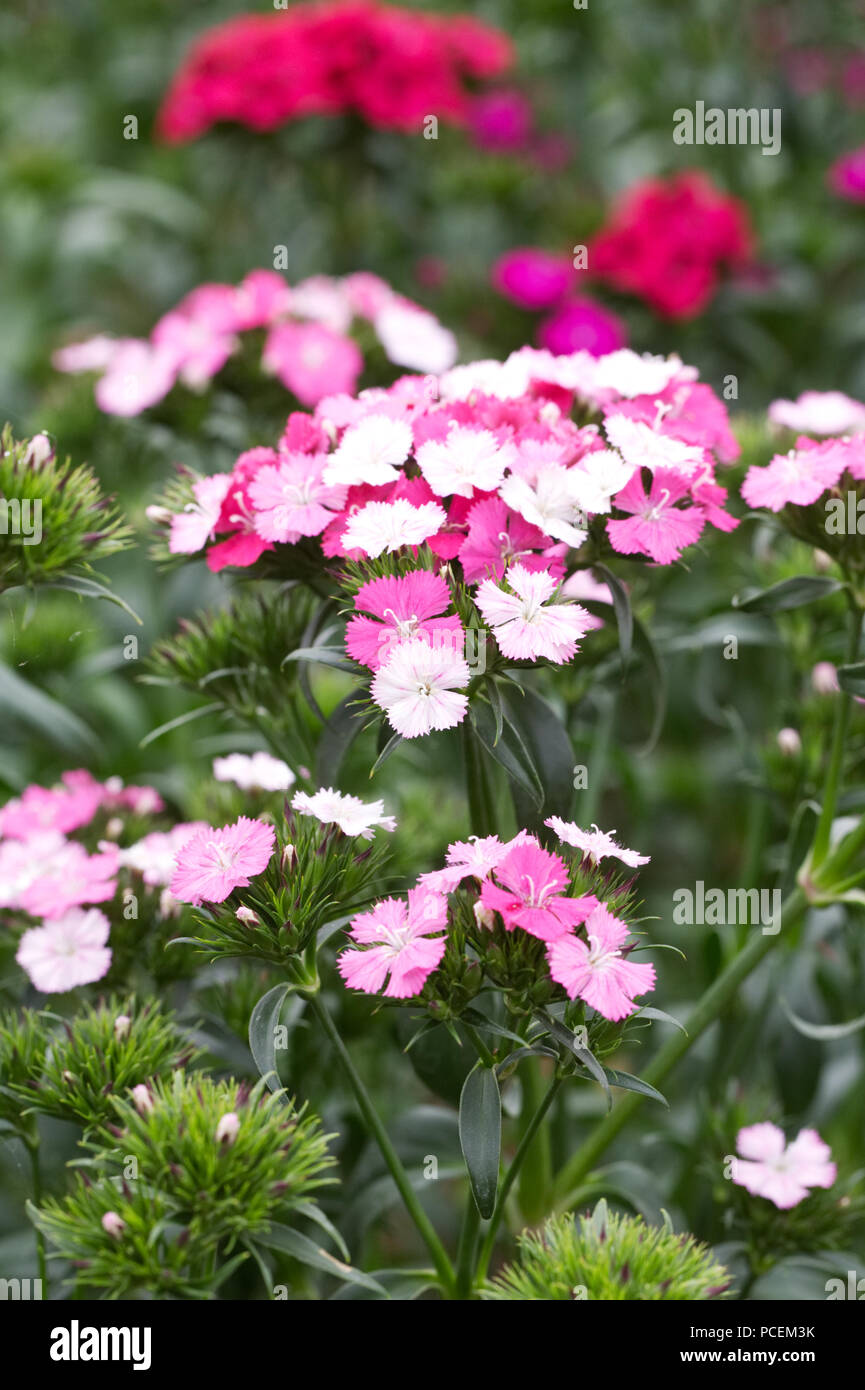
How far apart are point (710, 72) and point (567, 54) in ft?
1.25

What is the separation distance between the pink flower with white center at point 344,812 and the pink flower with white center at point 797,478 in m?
0.43

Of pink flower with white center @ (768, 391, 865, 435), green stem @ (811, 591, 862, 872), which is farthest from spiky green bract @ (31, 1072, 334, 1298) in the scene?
pink flower with white center @ (768, 391, 865, 435)

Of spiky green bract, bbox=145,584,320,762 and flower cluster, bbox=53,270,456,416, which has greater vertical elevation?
flower cluster, bbox=53,270,456,416

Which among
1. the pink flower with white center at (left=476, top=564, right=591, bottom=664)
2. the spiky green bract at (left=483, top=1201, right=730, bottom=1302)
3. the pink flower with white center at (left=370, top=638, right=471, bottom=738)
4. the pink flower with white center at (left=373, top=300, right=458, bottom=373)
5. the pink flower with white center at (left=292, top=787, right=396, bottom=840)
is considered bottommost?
the spiky green bract at (left=483, top=1201, right=730, bottom=1302)

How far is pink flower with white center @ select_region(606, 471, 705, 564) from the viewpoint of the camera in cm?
103

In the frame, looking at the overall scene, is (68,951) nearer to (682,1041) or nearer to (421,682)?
(421,682)

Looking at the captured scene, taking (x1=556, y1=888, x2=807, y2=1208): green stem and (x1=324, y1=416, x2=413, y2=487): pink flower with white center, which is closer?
(x1=324, y1=416, x2=413, y2=487): pink flower with white center

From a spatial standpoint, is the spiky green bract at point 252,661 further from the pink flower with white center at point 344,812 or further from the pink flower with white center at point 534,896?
the pink flower with white center at point 534,896

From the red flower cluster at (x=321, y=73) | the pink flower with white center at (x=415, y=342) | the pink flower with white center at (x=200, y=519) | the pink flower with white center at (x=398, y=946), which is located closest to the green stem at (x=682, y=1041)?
the pink flower with white center at (x=398, y=946)

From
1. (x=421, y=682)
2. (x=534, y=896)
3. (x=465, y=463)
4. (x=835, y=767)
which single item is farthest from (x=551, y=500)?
(x=835, y=767)

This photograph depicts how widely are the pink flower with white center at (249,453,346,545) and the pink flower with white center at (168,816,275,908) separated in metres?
0.24

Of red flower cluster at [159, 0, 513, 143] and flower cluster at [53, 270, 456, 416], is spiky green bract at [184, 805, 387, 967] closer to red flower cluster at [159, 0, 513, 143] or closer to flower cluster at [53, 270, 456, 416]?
flower cluster at [53, 270, 456, 416]
